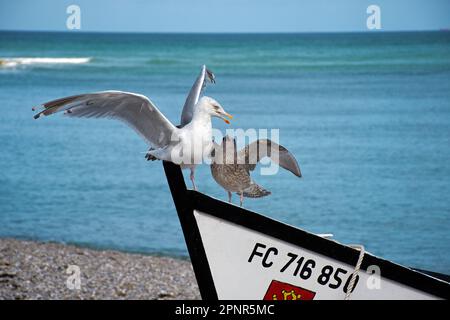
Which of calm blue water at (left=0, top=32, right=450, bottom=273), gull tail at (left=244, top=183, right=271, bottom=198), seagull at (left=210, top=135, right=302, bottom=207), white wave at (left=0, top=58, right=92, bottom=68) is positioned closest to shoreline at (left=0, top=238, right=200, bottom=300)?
calm blue water at (left=0, top=32, right=450, bottom=273)

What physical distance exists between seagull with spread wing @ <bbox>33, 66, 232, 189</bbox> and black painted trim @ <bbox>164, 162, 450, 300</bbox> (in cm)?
21

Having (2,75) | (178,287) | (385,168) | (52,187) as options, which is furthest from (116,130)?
(2,75)

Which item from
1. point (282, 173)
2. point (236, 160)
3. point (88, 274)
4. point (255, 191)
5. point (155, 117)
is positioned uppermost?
point (155, 117)

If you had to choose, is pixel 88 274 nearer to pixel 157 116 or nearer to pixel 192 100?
pixel 192 100

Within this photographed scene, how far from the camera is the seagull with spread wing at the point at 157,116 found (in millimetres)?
3436

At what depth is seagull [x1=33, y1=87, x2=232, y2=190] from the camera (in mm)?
3436

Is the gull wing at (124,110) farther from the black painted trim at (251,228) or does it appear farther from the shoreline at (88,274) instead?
the shoreline at (88,274)

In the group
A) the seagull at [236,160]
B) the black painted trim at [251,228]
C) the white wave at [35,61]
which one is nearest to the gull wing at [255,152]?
the seagull at [236,160]

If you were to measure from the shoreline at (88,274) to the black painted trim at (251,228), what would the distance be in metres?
5.04

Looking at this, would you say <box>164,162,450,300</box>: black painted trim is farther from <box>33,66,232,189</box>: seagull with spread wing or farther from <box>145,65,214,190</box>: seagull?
<box>33,66,232,189</box>: seagull with spread wing

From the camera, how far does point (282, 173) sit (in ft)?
51.8

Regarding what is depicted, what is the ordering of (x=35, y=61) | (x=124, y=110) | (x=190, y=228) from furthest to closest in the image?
(x=35, y=61) → (x=190, y=228) → (x=124, y=110)

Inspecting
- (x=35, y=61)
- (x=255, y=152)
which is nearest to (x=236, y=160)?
(x=255, y=152)

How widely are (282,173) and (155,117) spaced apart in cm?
1227
